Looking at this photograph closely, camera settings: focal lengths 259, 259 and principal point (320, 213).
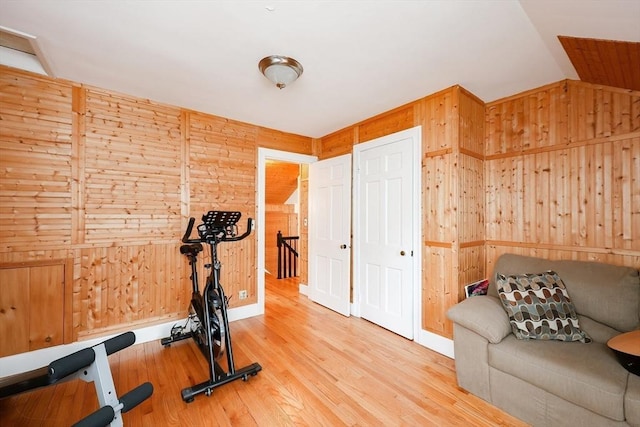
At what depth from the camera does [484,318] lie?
6.43 feet

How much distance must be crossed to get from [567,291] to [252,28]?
10.2 ft

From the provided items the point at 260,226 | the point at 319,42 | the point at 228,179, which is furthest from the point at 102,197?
the point at 319,42

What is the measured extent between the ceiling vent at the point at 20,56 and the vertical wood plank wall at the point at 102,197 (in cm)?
7

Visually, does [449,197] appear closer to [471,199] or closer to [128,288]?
[471,199]

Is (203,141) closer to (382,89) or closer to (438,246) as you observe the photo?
(382,89)

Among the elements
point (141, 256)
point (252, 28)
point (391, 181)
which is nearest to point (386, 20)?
point (252, 28)

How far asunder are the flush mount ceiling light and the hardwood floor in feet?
8.37

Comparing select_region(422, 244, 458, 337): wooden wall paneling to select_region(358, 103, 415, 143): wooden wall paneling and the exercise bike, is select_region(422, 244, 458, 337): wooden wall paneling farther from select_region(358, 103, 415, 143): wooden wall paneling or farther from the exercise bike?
the exercise bike

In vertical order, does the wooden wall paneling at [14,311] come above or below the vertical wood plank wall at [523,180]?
below

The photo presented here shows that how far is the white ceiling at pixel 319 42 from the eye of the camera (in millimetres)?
1583

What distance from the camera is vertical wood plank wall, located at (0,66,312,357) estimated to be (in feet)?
7.52

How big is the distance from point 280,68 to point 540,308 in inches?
109

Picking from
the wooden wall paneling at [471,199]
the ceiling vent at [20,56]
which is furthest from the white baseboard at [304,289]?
the ceiling vent at [20,56]

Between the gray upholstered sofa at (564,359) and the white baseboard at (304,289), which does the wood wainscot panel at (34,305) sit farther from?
the gray upholstered sofa at (564,359)
